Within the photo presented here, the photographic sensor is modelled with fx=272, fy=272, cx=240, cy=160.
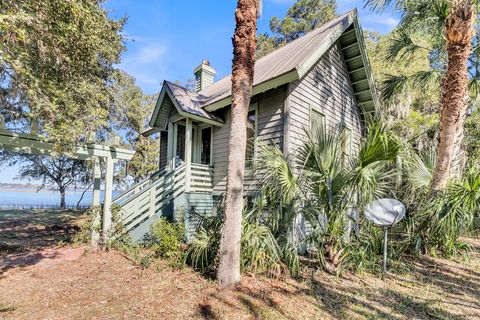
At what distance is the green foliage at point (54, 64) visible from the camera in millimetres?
5012

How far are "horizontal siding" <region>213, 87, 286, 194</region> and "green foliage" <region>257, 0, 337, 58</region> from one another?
1695 centimetres

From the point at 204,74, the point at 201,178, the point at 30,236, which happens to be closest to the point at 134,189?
the point at 201,178

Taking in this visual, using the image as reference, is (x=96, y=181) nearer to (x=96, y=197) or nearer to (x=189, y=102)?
(x=96, y=197)

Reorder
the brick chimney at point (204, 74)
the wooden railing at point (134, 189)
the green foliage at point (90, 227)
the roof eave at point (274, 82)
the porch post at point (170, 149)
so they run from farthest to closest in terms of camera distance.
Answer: the brick chimney at point (204, 74), the porch post at point (170, 149), the wooden railing at point (134, 189), the green foliage at point (90, 227), the roof eave at point (274, 82)

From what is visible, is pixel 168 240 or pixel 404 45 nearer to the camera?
pixel 168 240

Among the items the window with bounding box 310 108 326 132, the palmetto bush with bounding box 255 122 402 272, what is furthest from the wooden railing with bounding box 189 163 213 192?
the window with bounding box 310 108 326 132

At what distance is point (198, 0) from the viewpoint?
9.38 meters

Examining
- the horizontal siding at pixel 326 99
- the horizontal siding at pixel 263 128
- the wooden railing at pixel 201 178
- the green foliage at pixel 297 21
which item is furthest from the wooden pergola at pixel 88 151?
the green foliage at pixel 297 21

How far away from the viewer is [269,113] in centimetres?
766

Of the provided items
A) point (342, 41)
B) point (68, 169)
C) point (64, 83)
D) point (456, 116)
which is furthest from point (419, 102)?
point (68, 169)

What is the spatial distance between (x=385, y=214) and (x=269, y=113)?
3.85 metres

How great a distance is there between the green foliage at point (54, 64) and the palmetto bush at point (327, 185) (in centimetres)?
418

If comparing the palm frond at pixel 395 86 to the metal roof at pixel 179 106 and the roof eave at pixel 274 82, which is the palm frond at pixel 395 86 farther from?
the metal roof at pixel 179 106

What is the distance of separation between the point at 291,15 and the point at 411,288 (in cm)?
2490
